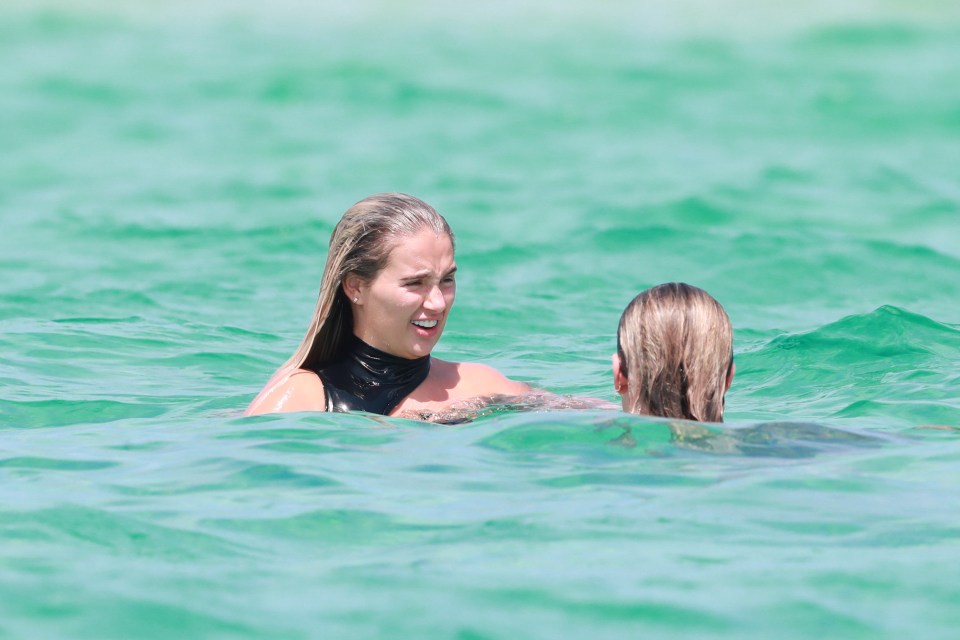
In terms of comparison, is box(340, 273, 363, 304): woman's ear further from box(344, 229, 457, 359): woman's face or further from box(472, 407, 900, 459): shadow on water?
box(472, 407, 900, 459): shadow on water

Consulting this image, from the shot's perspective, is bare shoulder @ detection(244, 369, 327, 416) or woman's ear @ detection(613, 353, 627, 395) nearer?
woman's ear @ detection(613, 353, 627, 395)

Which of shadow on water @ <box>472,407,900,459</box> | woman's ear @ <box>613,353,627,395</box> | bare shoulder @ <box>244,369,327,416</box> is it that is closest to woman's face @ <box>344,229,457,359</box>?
bare shoulder @ <box>244,369,327,416</box>

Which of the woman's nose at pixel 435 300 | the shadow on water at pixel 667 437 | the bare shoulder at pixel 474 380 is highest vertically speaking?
the woman's nose at pixel 435 300

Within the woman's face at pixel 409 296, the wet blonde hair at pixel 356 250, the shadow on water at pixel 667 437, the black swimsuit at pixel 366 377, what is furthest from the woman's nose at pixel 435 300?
the shadow on water at pixel 667 437

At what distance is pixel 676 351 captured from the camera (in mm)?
4871

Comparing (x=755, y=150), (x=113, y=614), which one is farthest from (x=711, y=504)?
(x=755, y=150)

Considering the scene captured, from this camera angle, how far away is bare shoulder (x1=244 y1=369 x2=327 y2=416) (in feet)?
19.4

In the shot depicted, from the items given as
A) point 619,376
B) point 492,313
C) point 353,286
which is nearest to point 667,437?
point 619,376

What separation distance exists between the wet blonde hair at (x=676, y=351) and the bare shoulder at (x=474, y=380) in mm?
1521

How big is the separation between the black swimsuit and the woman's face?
0.21 feet

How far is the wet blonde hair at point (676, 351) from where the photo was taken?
486cm

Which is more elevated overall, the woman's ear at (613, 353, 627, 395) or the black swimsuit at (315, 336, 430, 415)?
the woman's ear at (613, 353, 627, 395)

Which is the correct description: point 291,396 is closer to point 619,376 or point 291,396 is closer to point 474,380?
point 474,380

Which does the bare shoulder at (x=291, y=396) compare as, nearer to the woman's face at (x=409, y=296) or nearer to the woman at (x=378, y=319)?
the woman at (x=378, y=319)
